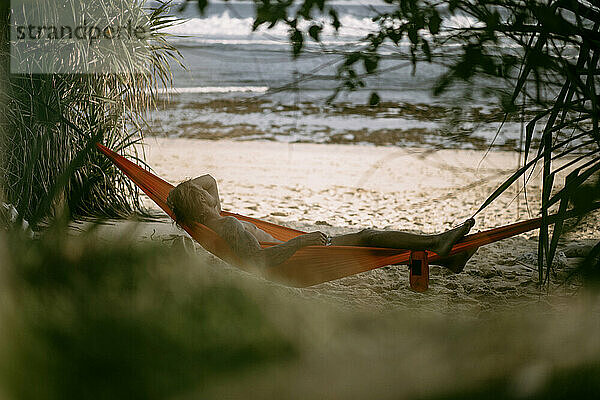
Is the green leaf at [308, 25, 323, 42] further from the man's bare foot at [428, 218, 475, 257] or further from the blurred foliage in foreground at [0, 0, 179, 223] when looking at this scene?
the blurred foliage in foreground at [0, 0, 179, 223]

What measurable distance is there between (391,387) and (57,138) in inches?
113

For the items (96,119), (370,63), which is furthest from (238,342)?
(96,119)

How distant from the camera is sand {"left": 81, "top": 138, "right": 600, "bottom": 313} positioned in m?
2.12

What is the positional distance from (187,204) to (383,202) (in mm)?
2973

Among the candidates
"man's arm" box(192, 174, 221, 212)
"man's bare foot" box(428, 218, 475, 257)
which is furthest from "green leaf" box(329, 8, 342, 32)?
"man's arm" box(192, 174, 221, 212)

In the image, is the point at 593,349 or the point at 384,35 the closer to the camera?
the point at 593,349

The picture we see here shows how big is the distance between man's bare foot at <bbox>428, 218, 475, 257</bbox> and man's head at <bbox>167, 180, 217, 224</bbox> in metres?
0.77

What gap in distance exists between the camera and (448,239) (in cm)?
167

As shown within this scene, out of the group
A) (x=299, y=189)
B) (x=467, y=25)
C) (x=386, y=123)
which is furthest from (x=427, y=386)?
(x=386, y=123)

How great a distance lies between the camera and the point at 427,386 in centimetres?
25

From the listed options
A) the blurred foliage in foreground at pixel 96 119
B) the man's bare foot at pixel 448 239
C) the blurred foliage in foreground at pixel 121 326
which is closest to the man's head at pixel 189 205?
the blurred foliage in foreground at pixel 96 119

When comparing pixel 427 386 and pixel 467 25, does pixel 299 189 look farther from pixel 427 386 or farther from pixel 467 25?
pixel 427 386

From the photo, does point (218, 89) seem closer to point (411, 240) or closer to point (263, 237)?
point (263, 237)

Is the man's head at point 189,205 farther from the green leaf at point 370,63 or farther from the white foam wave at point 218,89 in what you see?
the white foam wave at point 218,89
